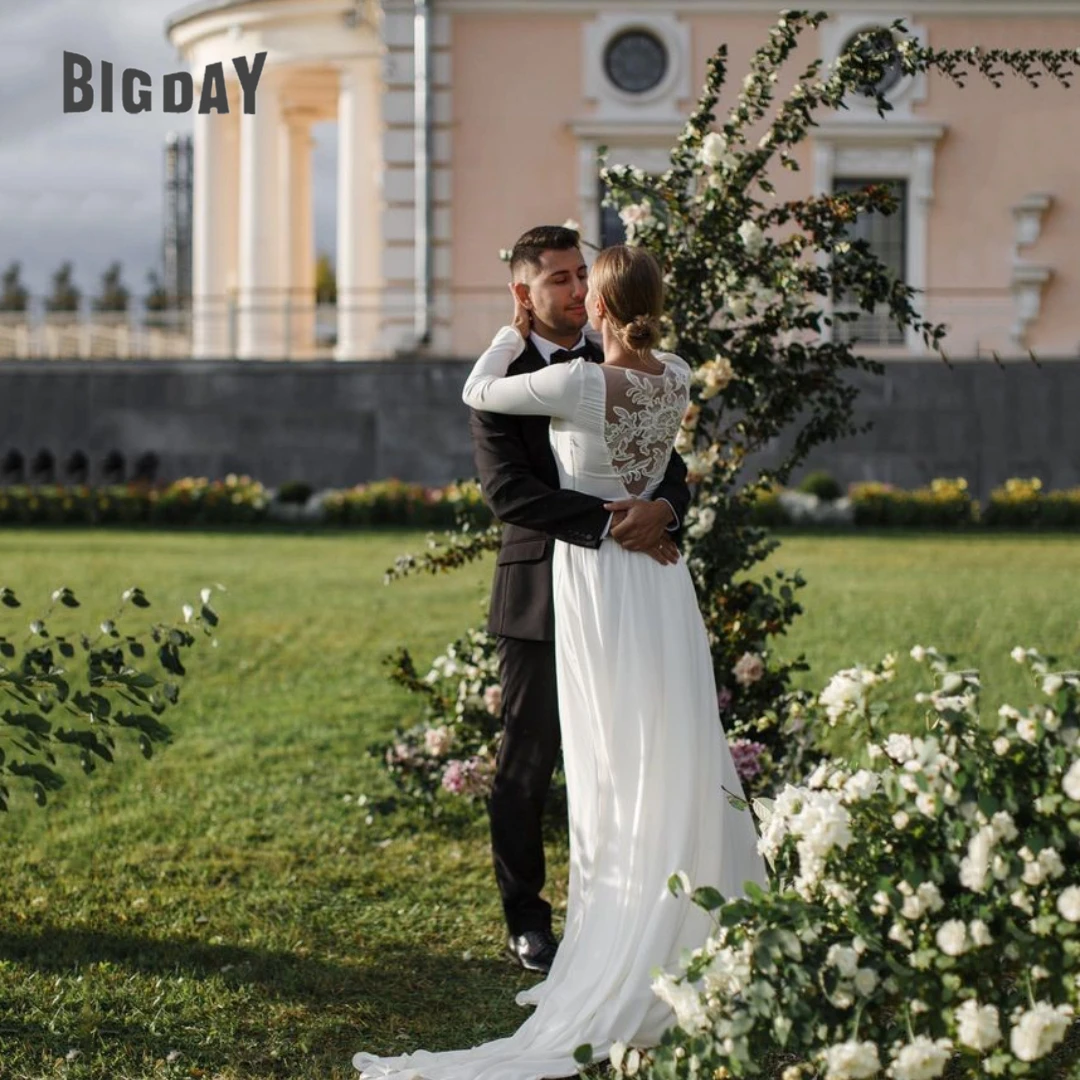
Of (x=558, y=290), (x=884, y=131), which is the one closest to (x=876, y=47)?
(x=558, y=290)

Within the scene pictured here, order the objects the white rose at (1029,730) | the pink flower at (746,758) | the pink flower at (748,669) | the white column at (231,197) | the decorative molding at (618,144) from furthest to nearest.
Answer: the white column at (231,197) → the decorative molding at (618,144) → the pink flower at (748,669) → the pink flower at (746,758) → the white rose at (1029,730)

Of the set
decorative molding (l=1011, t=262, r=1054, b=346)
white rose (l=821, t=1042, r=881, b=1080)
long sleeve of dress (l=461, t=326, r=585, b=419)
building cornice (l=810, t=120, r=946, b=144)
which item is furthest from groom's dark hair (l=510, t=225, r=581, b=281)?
building cornice (l=810, t=120, r=946, b=144)

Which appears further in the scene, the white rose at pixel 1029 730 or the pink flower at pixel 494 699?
the pink flower at pixel 494 699

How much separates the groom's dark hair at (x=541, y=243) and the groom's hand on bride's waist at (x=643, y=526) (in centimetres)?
80

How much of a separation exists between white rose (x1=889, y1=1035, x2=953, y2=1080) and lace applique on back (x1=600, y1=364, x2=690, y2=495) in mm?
1968

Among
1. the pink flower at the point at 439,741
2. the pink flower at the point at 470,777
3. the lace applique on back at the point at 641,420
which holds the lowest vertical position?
the pink flower at the point at 470,777

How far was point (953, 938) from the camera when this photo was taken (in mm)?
3318

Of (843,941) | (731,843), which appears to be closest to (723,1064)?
(843,941)

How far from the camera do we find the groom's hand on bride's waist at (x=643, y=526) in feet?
15.3

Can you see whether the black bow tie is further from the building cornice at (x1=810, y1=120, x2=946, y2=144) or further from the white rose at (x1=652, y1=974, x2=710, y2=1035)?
the building cornice at (x1=810, y1=120, x2=946, y2=144)

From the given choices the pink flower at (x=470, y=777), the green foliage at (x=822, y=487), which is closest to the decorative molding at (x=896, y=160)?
the green foliage at (x=822, y=487)

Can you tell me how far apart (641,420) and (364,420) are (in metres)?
18.3

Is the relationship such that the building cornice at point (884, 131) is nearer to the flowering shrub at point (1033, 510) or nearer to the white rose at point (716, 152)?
the flowering shrub at point (1033, 510)

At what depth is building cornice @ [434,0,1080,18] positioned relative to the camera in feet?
77.3
